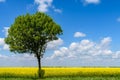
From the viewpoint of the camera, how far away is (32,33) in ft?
193

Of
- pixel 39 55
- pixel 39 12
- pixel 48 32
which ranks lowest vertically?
pixel 39 55

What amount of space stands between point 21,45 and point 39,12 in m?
6.90

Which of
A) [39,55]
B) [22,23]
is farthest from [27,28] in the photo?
[39,55]

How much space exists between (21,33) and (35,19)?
353 cm

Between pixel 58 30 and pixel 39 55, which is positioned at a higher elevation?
pixel 58 30

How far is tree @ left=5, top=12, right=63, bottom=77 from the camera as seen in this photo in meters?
58.9

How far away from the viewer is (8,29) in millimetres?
61281

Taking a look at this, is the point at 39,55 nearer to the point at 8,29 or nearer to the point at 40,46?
the point at 40,46

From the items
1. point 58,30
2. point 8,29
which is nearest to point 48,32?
point 58,30

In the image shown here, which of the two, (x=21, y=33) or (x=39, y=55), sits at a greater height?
(x=21, y=33)

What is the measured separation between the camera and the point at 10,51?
61.5 m

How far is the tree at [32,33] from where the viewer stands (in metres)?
58.9

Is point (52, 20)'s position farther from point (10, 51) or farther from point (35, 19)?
point (10, 51)

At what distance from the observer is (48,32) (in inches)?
2319
